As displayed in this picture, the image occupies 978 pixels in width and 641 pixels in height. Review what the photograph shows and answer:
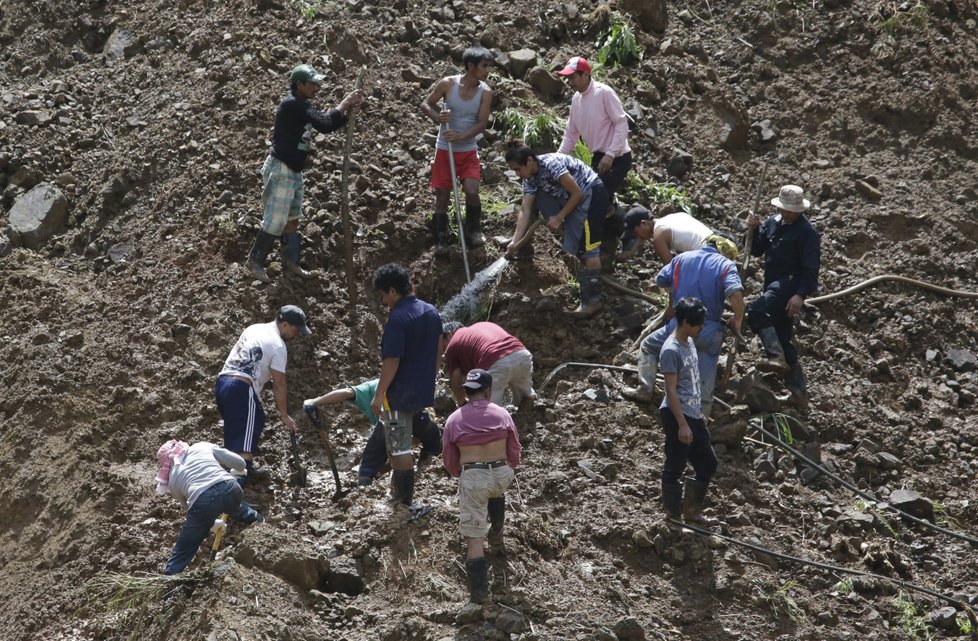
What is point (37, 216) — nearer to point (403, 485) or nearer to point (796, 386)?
point (403, 485)

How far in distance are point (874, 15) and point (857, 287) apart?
11.6 feet

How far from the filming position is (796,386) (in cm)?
841

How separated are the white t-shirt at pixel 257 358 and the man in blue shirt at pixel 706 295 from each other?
7.95 feet

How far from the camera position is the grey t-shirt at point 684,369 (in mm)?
6828

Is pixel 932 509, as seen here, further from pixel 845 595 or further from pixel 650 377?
pixel 650 377

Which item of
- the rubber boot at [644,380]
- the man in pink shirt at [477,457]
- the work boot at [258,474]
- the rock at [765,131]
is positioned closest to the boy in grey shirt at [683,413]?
the rubber boot at [644,380]

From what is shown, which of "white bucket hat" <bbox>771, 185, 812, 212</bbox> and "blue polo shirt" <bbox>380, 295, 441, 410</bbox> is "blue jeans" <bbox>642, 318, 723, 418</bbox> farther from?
"blue polo shirt" <bbox>380, 295, 441, 410</bbox>

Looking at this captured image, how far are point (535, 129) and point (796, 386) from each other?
3281 millimetres

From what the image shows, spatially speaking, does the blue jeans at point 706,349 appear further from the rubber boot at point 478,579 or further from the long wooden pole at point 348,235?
the long wooden pole at point 348,235

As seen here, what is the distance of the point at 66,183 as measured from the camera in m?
9.91

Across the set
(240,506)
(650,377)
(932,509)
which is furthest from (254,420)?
(932,509)

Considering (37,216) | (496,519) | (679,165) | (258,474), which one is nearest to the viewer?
(496,519)

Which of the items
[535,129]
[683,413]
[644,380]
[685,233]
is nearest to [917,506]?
[644,380]

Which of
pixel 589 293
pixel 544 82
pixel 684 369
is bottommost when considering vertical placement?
pixel 684 369
